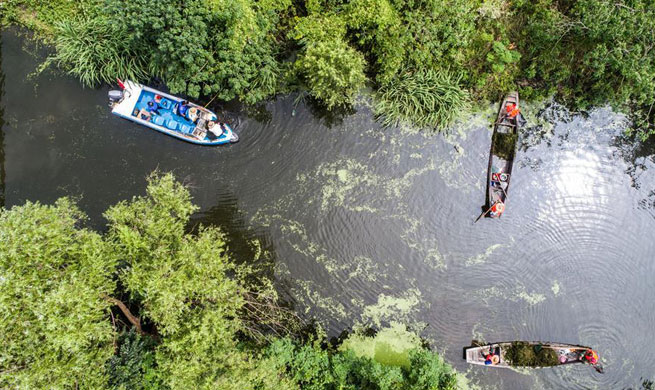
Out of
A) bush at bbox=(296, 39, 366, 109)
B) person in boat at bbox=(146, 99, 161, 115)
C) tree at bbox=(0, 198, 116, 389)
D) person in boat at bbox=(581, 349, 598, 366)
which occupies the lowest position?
tree at bbox=(0, 198, 116, 389)

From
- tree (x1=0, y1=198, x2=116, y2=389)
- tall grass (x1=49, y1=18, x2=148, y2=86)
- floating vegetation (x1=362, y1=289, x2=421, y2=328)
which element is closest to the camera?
tree (x1=0, y1=198, x2=116, y2=389)

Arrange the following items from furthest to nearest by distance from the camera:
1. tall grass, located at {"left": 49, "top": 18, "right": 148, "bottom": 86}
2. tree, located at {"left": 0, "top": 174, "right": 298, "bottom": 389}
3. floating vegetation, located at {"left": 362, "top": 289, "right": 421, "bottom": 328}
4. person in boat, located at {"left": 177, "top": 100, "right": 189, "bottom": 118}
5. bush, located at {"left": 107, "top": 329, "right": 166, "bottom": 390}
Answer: floating vegetation, located at {"left": 362, "top": 289, "right": 421, "bottom": 328}, person in boat, located at {"left": 177, "top": 100, "right": 189, "bottom": 118}, tall grass, located at {"left": 49, "top": 18, "right": 148, "bottom": 86}, bush, located at {"left": 107, "top": 329, "right": 166, "bottom": 390}, tree, located at {"left": 0, "top": 174, "right": 298, "bottom": 389}

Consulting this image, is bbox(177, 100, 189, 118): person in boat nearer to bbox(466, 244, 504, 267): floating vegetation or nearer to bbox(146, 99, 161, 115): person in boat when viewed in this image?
bbox(146, 99, 161, 115): person in boat

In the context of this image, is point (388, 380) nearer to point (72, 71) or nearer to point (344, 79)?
point (344, 79)

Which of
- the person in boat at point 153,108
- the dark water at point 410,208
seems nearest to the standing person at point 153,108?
the person in boat at point 153,108

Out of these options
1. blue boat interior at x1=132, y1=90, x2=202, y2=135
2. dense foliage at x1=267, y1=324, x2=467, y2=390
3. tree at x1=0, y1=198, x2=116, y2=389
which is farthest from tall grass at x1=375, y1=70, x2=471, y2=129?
tree at x1=0, y1=198, x2=116, y2=389

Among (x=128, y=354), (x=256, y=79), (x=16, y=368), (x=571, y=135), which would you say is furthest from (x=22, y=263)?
(x=571, y=135)

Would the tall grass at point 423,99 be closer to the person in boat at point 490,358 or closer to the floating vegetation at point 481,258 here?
the floating vegetation at point 481,258

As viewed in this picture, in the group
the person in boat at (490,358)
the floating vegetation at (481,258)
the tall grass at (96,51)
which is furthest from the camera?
the floating vegetation at (481,258)
